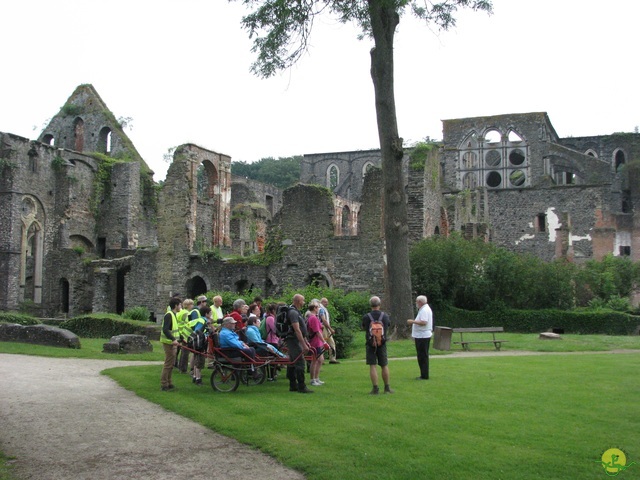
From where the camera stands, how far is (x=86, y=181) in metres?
43.4

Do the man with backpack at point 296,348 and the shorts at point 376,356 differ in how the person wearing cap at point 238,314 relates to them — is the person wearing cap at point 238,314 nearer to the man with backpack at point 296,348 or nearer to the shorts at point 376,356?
the man with backpack at point 296,348

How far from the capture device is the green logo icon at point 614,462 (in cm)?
617

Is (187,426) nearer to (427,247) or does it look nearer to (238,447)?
(238,447)

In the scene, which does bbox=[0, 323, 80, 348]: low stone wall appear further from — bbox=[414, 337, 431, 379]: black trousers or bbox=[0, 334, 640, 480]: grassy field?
bbox=[414, 337, 431, 379]: black trousers

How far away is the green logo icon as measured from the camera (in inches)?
243

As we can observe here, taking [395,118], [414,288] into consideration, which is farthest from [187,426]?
[414,288]

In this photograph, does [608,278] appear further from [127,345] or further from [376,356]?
[376,356]

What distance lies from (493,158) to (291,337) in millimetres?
47865

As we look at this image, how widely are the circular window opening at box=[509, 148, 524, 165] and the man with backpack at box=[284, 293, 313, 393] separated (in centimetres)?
4693

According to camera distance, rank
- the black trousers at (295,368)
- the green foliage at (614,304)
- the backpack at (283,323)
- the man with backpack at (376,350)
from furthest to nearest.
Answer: the green foliage at (614,304) < the backpack at (283,323) < the black trousers at (295,368) < the man with backpack at (376,350)

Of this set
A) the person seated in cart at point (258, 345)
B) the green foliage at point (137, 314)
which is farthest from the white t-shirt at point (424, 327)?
the green foliage at point (137, 314)

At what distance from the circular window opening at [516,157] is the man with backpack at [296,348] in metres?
46.9

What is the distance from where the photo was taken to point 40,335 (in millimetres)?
18453

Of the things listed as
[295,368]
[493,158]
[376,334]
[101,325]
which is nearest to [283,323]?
[295,368]
